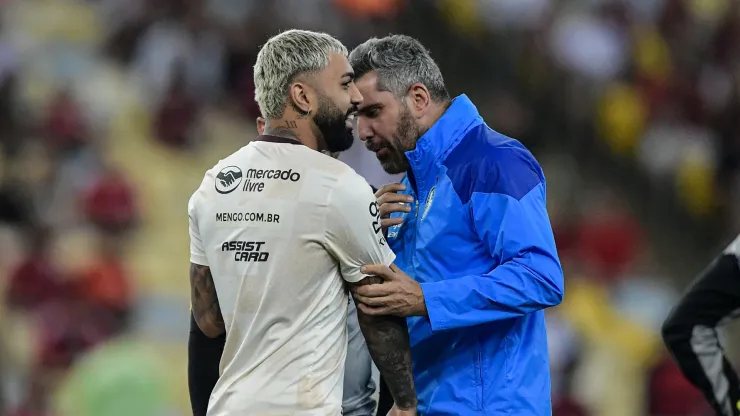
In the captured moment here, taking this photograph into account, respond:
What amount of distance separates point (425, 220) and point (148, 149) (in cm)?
738

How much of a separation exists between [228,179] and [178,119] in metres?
7.58

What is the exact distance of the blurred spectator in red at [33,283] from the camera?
27.9 ft

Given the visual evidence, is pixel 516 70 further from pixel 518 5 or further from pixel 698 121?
pixel 698 121

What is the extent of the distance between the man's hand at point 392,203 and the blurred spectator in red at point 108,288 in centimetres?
513

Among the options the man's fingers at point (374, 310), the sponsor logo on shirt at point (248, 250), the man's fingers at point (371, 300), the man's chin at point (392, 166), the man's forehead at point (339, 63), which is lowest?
the man's fingers at point (374, 310)

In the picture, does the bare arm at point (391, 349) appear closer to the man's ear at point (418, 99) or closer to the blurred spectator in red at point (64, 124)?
the man's ear at point (418, 99)

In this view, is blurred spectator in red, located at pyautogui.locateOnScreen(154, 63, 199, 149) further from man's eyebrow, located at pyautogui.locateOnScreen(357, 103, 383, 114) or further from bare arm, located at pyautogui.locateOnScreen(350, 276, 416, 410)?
bare arm, located at pyautogui.locateOnScreen(350, 276, 416, 410)

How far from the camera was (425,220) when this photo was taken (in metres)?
3.55

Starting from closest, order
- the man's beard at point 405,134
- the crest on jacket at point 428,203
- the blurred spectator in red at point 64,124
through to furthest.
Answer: the crest on jacket at point 428,203 < the man's beard at point 405,134 < the blurred spectator in red at point 64,124

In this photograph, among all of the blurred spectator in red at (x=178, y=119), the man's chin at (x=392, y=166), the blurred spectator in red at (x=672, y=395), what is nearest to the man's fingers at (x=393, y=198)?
the man's chin at (x=392, y=166)

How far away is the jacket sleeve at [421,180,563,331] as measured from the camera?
333 cm

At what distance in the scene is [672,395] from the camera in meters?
7.88

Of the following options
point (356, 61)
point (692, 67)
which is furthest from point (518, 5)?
point (356, 61)

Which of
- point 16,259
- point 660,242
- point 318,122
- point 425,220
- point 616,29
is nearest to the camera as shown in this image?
point 318,122
